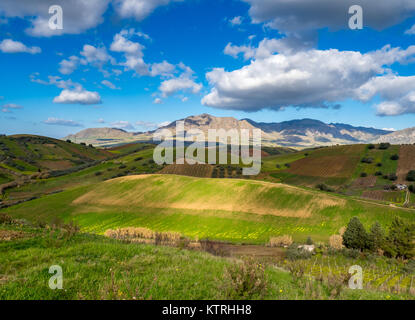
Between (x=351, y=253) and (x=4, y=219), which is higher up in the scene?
(x=4, y=219)

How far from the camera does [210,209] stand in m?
67.5

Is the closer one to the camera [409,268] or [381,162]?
[409,268]

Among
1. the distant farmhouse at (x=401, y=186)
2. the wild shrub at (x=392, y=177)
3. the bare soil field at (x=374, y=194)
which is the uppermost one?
the wild shrub at (x=392, y=177)

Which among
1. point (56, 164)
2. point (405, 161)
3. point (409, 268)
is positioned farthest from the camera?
point (56, 164)

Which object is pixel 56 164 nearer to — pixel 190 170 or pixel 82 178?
pixel 82 178

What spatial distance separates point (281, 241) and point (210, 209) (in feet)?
75.7

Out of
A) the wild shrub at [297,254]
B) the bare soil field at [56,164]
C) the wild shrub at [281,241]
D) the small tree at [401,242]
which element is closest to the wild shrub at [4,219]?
the wild shrub at [297,254]

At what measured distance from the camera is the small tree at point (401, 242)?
38594 mm

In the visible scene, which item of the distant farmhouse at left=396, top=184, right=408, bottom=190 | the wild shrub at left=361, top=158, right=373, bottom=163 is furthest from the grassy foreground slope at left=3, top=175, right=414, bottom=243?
the wild shrub at left=361, top=158, right=373, bottom=163

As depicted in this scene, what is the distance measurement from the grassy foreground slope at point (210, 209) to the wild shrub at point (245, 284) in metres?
47.3

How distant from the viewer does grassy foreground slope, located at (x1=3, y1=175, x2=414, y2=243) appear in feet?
185

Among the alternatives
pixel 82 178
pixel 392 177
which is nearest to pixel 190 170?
pixel 82 178

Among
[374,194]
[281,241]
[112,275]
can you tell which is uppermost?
[112,275]

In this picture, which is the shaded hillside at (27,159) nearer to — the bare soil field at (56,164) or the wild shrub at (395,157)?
the bare soil field at (56,164)
